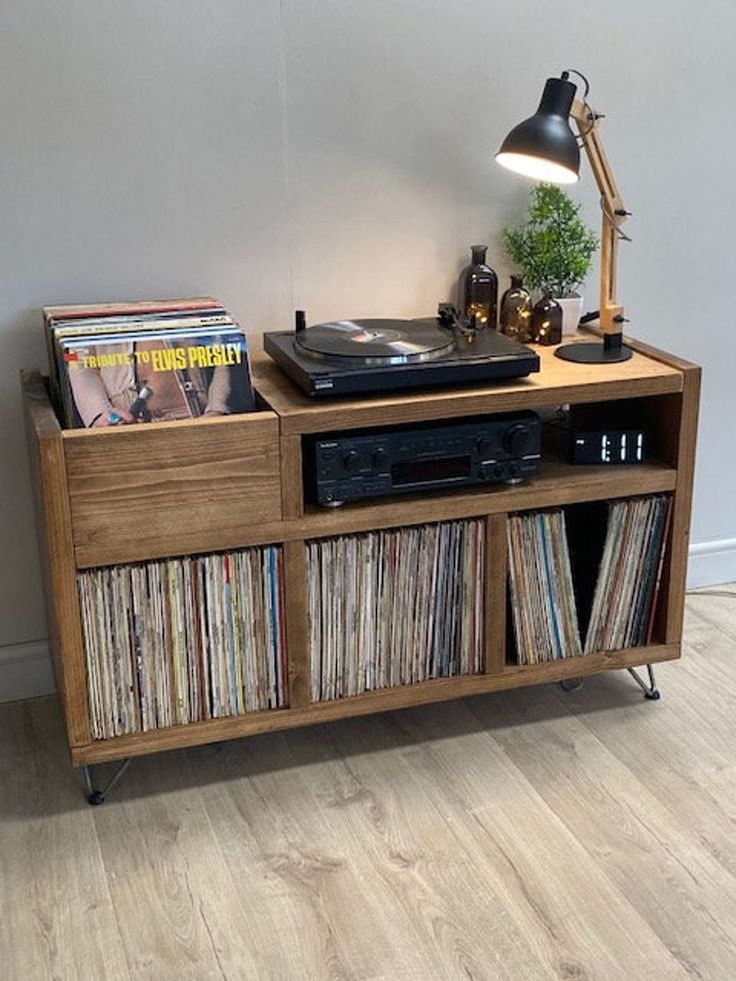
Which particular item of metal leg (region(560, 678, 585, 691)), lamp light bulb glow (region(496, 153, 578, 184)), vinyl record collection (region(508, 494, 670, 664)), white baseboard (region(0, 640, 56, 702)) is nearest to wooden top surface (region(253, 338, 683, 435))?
vinyl record collection (region(508, 494, 670, 664))

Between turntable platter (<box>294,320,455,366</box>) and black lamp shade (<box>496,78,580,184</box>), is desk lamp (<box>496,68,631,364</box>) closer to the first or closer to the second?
black lamp shade (<box>496,78,580,184</box>)

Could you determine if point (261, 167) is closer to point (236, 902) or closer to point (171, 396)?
point (171, 396)

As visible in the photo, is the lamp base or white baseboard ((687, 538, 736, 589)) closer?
the lamp base

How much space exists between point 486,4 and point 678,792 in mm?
1468

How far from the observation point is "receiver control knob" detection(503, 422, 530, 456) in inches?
85.3

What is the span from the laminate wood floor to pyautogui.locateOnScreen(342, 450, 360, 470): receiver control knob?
557 mm

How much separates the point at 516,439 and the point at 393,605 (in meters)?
0.36

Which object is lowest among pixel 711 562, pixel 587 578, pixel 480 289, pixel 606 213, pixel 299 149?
pixel 711 562

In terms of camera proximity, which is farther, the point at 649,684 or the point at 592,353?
the point at 649,684

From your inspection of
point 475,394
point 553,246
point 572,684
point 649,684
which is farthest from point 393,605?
point 553,246

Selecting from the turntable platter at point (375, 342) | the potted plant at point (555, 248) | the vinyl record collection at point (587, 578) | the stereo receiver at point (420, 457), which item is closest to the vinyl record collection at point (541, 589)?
the vinyl record collection at point (587, 578)

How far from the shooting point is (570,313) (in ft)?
8.14

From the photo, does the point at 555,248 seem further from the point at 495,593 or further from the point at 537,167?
the point at 495,593

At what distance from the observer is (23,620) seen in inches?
97.6
